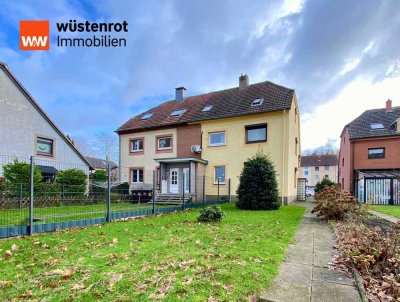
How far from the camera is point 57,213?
299 inches

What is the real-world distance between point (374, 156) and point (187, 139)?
17.7 m

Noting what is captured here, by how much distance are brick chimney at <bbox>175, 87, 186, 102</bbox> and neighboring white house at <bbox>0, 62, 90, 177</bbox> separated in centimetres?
1143

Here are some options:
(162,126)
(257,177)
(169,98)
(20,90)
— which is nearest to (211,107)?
(162,126)

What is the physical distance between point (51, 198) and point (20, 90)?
1437cm

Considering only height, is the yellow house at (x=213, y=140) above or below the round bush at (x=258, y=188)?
above

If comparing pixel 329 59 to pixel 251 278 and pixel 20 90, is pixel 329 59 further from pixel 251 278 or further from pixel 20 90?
pixel 20 90

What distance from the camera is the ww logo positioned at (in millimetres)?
11602

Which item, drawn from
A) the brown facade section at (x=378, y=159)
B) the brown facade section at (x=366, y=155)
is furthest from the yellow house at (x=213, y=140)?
the brown facade section at (x=378, y=159)

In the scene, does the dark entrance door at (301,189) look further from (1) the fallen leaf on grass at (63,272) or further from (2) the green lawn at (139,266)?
(1) the fallen leaf on grass at (63,272)

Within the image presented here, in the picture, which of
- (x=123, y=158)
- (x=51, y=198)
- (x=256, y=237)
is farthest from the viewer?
(x=123, y=158)

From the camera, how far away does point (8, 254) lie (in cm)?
461

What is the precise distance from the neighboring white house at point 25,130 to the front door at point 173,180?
6.52m

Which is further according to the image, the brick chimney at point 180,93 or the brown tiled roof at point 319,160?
the brown tiled roof at point 319,160

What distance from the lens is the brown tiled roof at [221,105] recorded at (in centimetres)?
1786
